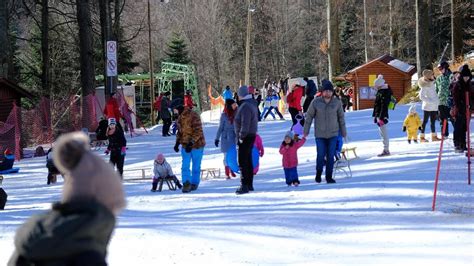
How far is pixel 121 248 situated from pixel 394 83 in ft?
103

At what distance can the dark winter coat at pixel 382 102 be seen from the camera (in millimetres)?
15297

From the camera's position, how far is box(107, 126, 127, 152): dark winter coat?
48.6 ft

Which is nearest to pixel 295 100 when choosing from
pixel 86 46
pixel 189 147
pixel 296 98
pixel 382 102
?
pixel 296 98

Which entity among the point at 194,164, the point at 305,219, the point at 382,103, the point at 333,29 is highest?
the point at 333,29

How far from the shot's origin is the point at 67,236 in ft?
11.3

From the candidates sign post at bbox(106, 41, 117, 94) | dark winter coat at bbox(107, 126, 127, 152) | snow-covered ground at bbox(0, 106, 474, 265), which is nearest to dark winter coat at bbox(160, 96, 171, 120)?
sign post at bbox(106, 41, 117, 94)

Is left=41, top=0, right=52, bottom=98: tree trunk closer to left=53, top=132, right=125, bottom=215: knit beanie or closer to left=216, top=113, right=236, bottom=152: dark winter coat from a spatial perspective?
left=216, top=113, right=236, bottom=152: dark winter coat

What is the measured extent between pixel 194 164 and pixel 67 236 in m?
10.2

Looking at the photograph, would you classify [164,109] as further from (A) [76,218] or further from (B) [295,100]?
(A) [76,218]

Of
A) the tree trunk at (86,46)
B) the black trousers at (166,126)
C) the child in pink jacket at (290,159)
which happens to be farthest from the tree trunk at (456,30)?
the child in pink jacket at (290,159)

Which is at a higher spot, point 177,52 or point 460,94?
point 177,52

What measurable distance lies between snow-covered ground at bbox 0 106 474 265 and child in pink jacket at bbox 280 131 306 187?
27 centimetres

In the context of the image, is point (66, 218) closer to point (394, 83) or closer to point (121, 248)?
point (121, 248)

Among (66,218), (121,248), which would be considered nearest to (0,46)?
(121,248)
